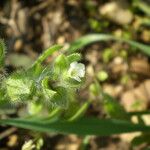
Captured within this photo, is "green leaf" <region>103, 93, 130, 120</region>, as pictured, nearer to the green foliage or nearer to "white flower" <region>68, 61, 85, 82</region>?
the green foliage

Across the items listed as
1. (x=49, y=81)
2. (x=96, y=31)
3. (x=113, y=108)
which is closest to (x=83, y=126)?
(x=113, y=108)

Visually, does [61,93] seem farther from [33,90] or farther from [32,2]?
[32,2]

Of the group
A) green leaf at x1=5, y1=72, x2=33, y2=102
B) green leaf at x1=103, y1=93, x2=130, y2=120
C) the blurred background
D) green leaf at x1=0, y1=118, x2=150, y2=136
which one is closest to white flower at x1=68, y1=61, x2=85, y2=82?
green leaf at x1=5, y1=72, x2=33, y2=102

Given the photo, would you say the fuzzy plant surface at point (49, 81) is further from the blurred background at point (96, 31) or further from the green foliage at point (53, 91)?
the blurred background at point (96, 31)

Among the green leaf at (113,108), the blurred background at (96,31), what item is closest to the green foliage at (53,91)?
the green leaf at (113,108)

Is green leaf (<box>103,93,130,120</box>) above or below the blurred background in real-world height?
below

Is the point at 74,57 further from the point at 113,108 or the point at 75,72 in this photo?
the point at 113,108
